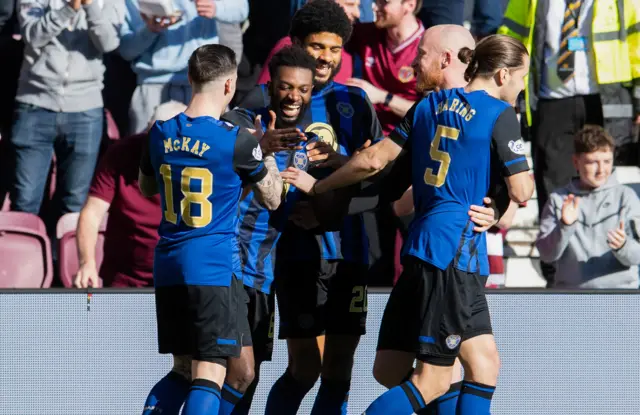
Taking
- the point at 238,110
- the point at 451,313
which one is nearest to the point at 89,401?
the point at 238,110

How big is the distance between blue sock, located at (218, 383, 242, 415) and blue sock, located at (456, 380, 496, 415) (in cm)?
99

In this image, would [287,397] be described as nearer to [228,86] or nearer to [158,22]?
[228,86]

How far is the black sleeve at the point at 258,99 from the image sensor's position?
529 centimetres

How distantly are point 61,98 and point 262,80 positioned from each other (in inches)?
51.2

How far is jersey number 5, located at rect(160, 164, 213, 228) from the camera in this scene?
4.61 m

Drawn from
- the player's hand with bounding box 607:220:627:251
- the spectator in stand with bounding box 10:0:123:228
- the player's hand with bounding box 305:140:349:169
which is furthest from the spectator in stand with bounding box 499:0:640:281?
the spectator in stand with bounding box 10:0:123:228

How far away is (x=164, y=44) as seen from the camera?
683 centimetres

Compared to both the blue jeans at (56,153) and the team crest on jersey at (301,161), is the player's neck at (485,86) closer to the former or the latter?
the team crest on jersey at (301,161)

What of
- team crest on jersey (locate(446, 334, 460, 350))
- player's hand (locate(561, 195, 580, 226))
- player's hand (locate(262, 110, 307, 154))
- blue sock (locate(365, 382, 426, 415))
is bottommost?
blue sock (locate(365, 382, 426, 415))

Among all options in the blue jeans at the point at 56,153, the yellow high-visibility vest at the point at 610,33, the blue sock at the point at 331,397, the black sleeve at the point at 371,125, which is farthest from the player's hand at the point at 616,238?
the blue jeans at the point at 56,153

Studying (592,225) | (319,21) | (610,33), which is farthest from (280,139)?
(610,33)

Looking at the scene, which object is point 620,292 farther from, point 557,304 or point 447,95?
point 447,95

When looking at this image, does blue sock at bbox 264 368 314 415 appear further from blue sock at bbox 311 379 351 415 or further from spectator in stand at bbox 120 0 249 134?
spectator in stand at bbox 120 0 249 134

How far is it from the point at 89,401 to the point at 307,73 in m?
2.32
